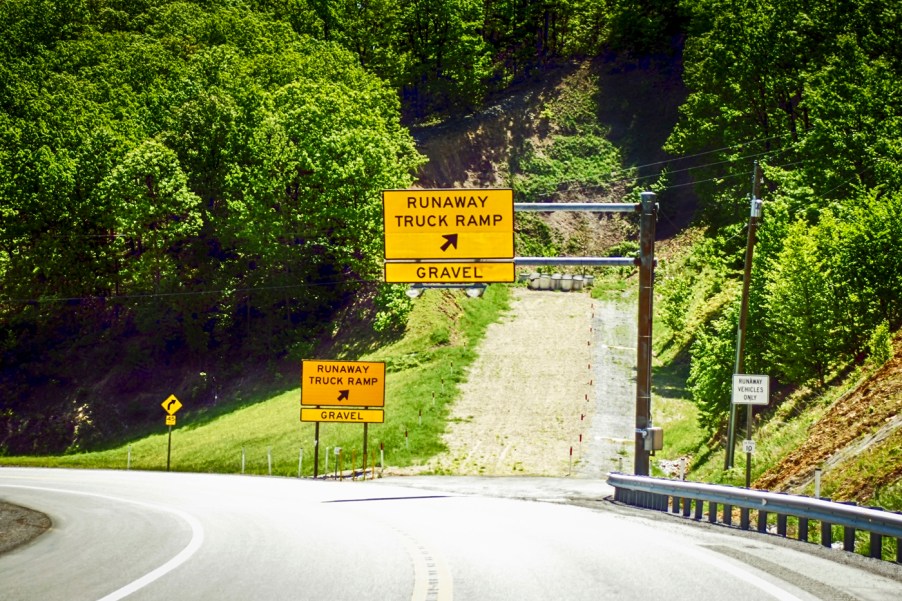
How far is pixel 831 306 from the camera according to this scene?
119 feet

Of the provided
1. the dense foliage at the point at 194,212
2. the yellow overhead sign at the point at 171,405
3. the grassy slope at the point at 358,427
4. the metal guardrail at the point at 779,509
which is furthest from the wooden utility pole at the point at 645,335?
the dense foliage at the point at 194,212

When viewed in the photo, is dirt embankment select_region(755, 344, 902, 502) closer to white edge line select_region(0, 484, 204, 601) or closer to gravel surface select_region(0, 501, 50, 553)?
white edge line select_region(0, 484, 204, 601)

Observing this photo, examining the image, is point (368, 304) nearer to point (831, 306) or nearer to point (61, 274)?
point (61, 274)

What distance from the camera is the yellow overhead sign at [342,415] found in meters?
42.3

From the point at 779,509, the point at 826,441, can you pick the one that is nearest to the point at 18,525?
the point at 779,509

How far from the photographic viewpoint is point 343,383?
4300 cm

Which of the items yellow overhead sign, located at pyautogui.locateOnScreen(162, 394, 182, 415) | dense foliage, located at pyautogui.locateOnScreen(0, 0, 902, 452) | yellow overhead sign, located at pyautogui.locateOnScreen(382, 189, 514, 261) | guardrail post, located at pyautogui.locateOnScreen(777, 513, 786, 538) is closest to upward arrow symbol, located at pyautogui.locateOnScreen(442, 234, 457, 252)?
yellow overhead sign, located at pyautogui.locateOnScreen(382, 189, 514, 261)

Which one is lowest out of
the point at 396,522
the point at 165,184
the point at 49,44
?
the point at 396,522

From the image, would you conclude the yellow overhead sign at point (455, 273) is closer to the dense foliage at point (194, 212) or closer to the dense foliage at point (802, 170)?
the dense foliage at point (802, 170)

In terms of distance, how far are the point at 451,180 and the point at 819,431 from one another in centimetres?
5677

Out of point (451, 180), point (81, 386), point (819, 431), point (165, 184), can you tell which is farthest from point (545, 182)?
point (819, 431)

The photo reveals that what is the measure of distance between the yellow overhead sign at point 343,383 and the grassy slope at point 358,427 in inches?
107

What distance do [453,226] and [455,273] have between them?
→ 3.45 ft

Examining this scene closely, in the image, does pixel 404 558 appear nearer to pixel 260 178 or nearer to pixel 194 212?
pixel 260 178
